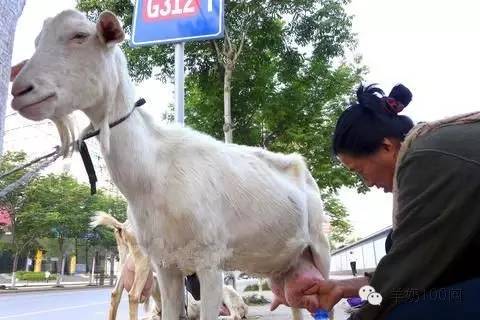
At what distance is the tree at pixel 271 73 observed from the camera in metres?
8.89

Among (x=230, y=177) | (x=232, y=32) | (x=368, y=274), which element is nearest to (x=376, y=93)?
(x=368, y=274)

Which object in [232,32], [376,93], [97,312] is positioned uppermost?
[232,32]

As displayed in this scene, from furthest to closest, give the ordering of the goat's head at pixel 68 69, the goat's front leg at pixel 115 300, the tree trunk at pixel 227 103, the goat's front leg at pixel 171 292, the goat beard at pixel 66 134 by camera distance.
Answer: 1. the tree trunk at pixel 227 103
2. the goat's front leg at pixel 115 300
3. the goat's front leg at pixel 171 292
4. the goat beard at pixel 66 134
5. the goat's head at pixel 68 69

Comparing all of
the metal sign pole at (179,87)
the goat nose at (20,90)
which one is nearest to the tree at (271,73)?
→ the metal sign pole at (179,87)

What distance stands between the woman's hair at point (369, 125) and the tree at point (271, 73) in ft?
20.7

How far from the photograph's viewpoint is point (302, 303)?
2.46 metres

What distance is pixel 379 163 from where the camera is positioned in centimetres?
185

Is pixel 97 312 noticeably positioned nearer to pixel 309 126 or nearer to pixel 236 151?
pixel 309 126

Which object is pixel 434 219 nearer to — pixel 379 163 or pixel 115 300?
pixel 379 163

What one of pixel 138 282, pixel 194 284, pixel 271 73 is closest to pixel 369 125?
pixel 194 284

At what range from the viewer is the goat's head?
1.94 meters

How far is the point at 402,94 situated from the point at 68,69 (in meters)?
1.45

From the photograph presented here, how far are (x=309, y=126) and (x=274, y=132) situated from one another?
2.71ft

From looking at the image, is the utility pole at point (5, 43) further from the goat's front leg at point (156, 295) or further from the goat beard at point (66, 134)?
the goat's front leg at point (156, 295)
